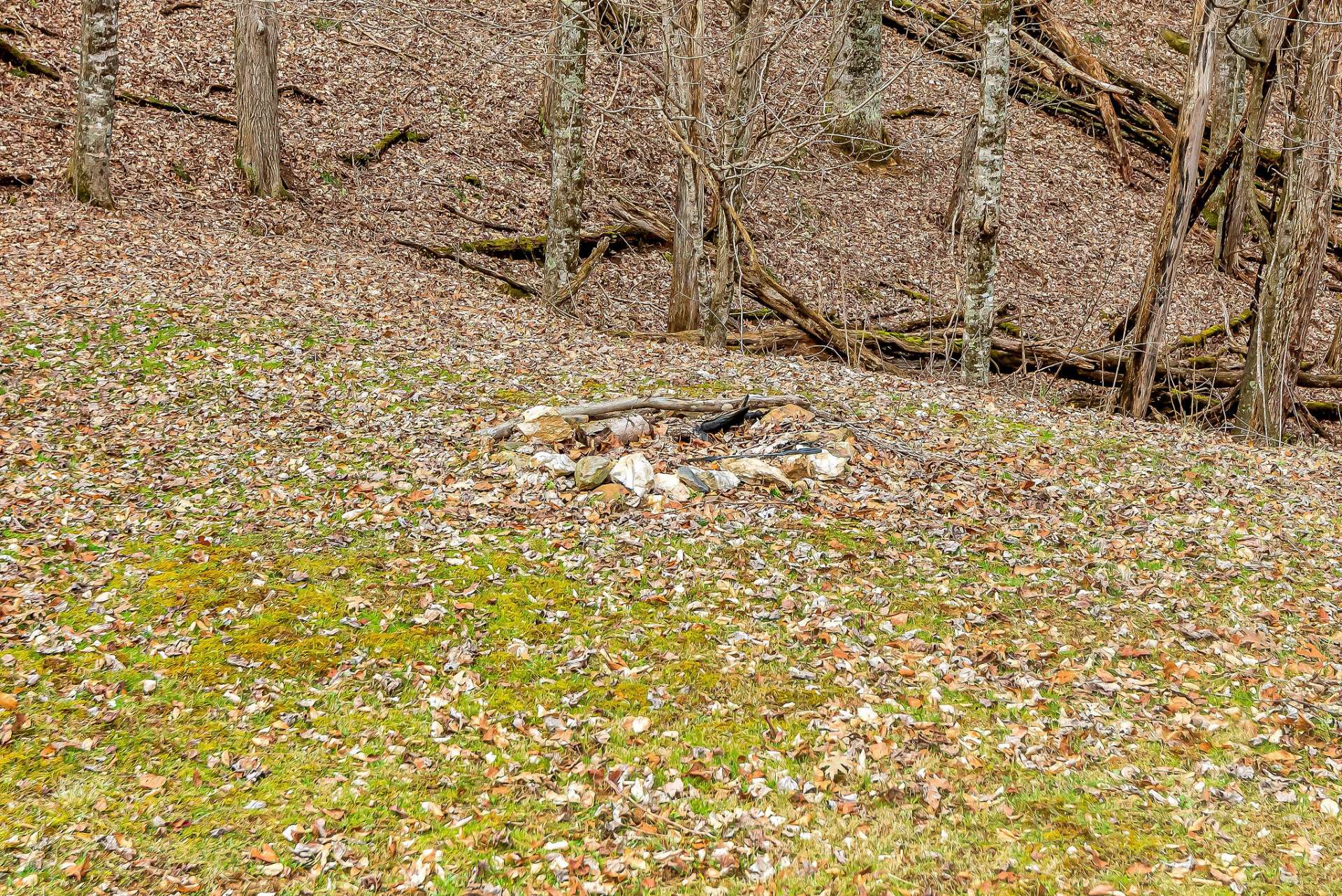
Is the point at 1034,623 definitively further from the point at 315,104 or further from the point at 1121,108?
the point at 1121,108

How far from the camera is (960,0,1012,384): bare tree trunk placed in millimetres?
12766

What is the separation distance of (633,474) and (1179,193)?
930 cm

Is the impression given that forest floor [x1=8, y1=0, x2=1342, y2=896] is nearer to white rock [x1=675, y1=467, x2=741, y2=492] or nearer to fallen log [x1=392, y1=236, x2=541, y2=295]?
white rock [x1=675, y1=467, x2=741, y2=492]

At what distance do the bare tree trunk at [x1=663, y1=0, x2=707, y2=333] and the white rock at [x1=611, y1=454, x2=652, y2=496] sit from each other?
6.14m

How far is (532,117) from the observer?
74.9 ft

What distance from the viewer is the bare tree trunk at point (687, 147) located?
546 inches

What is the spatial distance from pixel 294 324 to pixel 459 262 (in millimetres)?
5236

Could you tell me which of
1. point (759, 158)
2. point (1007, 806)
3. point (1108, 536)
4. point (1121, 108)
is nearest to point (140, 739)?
point (1007, 806)

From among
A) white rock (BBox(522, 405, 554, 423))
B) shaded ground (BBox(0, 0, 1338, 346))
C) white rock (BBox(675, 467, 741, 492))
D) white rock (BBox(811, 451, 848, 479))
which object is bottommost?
white rock (BBox(675, 467, 741, 492))

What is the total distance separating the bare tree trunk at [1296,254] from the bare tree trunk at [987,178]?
398cm

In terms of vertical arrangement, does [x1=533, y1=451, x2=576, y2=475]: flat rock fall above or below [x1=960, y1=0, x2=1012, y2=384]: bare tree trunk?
below

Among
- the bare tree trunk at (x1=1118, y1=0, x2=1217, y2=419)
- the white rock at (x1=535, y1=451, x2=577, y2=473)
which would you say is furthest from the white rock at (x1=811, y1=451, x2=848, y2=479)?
the bare tree trunk at (x1=1118, y1=0, x2=1217, y2=419)

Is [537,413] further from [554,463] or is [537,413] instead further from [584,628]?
[584,628]

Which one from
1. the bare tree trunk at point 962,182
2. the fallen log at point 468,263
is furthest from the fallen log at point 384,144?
the bare tree trunk at point 962,182
